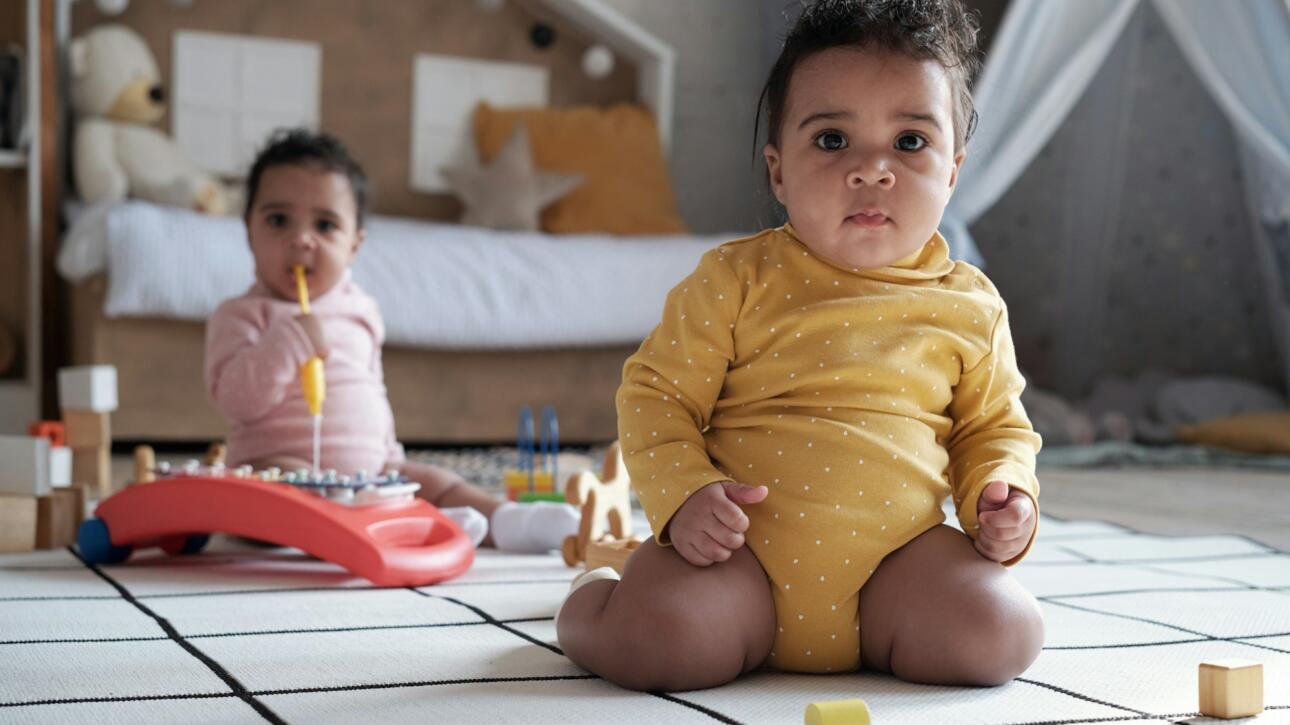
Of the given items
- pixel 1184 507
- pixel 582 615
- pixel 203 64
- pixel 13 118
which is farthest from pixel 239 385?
pixel 203 64

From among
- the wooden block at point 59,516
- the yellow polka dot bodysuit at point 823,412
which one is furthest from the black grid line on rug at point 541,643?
the wooden block at point 59,516

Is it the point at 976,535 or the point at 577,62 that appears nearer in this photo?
the point at 976,535

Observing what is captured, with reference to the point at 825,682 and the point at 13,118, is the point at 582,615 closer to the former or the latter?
the point at 825,682

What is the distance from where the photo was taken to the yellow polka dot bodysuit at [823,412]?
3.05 feet

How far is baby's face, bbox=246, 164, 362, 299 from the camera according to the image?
1652 mm

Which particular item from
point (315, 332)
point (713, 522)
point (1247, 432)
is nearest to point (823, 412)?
point (713, 522)

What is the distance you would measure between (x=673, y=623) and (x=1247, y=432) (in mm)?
2446

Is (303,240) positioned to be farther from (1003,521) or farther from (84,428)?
(1003,521)

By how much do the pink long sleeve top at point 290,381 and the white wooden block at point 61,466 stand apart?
0.22 m

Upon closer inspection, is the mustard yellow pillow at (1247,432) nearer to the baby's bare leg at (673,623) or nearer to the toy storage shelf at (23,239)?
the baby's bare leg at (673,623)

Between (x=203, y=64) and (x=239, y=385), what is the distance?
2036mm

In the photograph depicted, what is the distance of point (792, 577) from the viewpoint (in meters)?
0.92

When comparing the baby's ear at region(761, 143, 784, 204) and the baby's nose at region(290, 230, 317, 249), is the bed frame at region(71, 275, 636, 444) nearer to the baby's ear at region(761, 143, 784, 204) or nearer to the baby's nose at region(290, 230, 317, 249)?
the baby's nose at region(290, 230, 317, 249)

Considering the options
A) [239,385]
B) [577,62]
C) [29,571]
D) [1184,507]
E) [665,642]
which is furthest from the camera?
[577,62]
